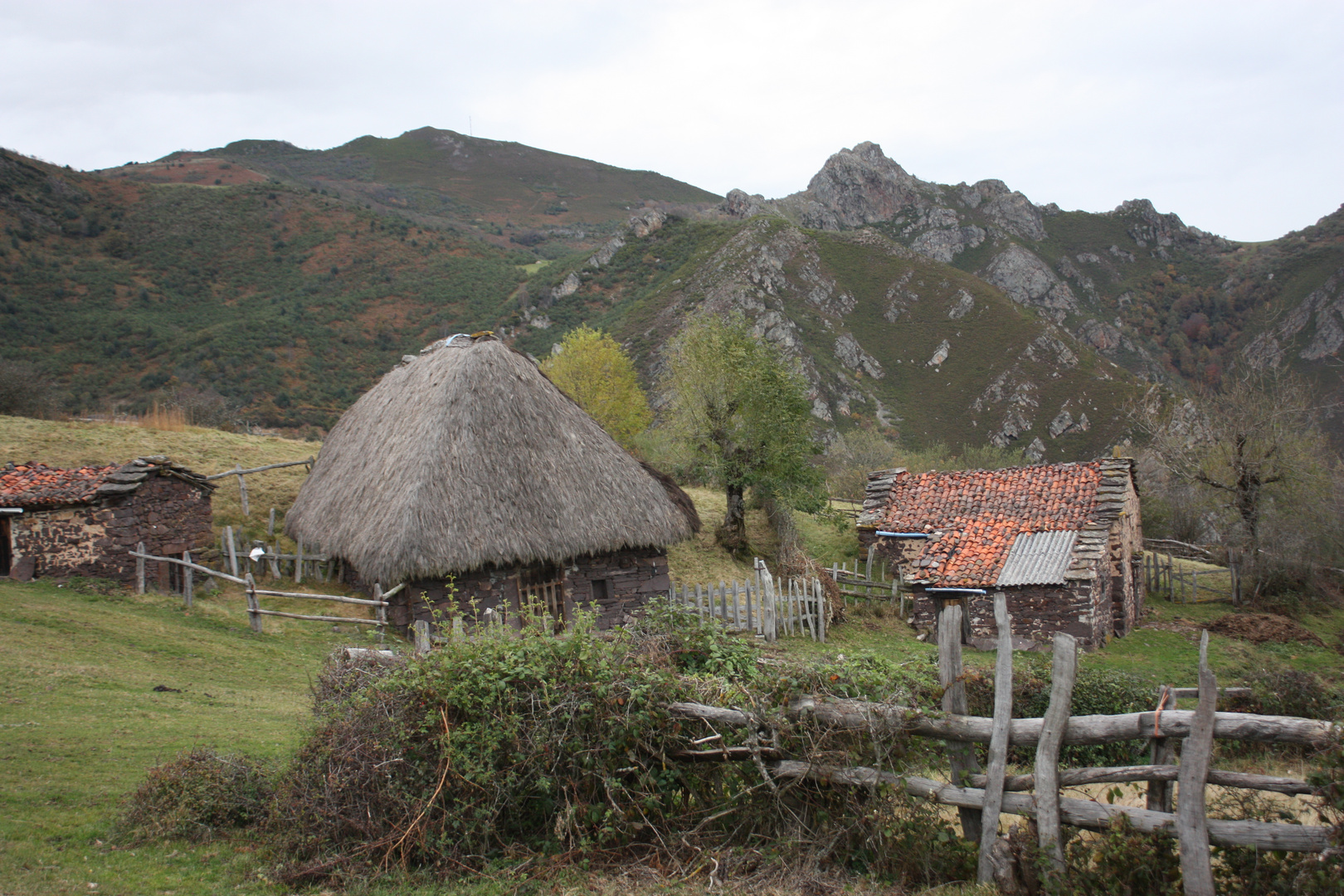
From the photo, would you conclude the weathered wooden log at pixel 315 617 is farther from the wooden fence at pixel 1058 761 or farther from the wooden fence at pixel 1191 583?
the wooden fence at pixel 1191 583

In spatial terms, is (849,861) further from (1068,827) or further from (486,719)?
(486,719)

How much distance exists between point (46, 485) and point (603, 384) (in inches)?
839

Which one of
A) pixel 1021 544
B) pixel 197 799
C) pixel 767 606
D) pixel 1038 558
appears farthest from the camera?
pixel 1021 544

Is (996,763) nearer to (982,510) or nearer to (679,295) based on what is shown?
(982,510)

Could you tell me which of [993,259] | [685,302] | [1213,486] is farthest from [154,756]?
[993,259]

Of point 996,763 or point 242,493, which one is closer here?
point 996,763

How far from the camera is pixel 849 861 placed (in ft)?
18.2

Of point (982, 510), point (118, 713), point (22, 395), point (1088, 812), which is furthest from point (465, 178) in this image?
point (1088, 812)

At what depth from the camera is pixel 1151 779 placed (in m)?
4.88

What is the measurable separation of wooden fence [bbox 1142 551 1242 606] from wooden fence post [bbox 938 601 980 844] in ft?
71.3

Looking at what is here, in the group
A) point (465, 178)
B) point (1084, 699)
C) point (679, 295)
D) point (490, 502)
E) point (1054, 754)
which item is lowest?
point (1084, 699)

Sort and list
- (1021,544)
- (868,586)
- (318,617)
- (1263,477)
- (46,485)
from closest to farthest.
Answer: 1. (318,617)
2. (46,485)
3. (1021,544)
4. (868,586)
5. (1263,477)

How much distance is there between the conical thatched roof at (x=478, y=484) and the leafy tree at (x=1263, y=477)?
2000 centimetres

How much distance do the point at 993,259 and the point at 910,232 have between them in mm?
15606
